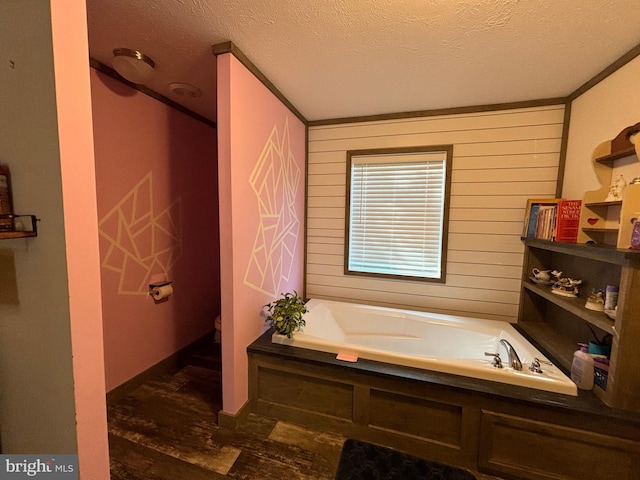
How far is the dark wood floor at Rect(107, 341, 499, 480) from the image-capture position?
4.85 feet

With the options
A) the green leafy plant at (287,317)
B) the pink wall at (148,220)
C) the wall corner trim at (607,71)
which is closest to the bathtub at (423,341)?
the green leafy plant at (287,317)

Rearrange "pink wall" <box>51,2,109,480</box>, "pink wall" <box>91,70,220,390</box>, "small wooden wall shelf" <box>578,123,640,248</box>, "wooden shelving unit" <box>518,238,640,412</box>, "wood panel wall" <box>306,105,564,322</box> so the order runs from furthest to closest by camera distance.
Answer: "wood panel wall" <box>306,105,564,322</box> < "pink wall" <box>91,70,220,390</box> < "small wooden wall shelf" <box>578,123,640,248</box> < "wooden shelving unit" <box>518,238,640,412</box> < "pink wall" <box>51,2,109,480</box>

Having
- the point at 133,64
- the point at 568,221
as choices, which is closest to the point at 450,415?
the point at 568,221

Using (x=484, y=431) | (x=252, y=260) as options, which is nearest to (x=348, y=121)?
(x=252, y=260)

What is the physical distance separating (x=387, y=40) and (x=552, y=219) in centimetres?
167

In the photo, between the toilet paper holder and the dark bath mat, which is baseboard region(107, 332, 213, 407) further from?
the dark bath mat

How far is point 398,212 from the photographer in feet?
8.59

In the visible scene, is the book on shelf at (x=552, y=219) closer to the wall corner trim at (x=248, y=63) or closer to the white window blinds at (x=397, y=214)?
the white window blinds at (x=397, y=214)

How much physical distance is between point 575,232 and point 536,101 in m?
1.13

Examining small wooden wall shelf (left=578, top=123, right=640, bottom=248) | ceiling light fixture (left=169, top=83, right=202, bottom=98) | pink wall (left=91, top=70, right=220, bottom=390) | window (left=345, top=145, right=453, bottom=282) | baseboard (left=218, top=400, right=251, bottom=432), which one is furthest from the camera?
window (left=345, top=145, right=453, bottom=282)

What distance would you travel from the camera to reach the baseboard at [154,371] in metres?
1.99

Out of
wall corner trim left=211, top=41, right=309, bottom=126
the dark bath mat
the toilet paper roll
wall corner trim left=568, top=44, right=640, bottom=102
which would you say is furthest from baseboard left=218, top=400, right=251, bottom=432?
wall corner trim left=568, top=44, right=640, bottom=102

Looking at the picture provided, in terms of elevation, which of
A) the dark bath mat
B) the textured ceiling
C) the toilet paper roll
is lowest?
the dark bath mat

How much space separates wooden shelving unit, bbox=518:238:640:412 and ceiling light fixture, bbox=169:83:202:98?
2814 mm
